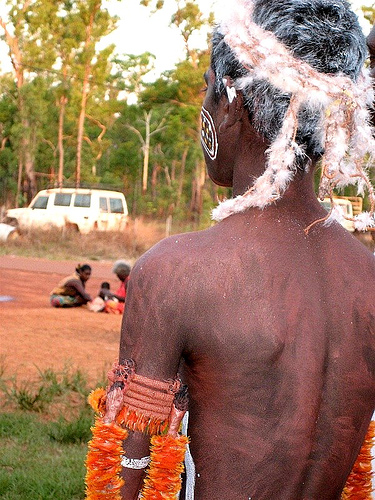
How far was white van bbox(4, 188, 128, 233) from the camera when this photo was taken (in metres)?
24.3

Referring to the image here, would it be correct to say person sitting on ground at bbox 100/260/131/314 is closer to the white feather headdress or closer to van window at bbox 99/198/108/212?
the white feather headdress

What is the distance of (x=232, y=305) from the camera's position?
150 centimetres

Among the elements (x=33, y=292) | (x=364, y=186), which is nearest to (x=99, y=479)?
(x=364, y=186)

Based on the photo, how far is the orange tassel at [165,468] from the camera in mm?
1525

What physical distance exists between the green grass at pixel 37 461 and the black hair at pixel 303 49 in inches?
124

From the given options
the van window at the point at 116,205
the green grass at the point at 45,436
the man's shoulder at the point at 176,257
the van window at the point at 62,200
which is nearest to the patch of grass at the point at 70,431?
the green grass at the point at 45,436

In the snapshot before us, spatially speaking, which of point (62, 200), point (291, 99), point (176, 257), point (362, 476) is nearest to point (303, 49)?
point (291, 99)

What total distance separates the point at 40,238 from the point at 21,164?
1082cm

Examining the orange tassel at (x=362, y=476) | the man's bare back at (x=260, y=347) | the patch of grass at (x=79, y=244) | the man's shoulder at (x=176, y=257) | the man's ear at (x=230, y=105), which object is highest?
the man's ear at (x=230, y=105)

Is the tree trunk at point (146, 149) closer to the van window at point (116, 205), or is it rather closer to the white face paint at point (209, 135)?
the van window at point (116, 205)

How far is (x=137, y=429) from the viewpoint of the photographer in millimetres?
1535

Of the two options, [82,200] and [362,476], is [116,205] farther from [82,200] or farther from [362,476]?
[362,476]

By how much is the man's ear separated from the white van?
22646mm

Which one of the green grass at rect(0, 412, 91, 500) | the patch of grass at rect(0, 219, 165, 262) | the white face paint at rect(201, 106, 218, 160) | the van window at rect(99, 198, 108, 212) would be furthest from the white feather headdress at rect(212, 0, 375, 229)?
the van window at rect(99, 198, 108, 212)
